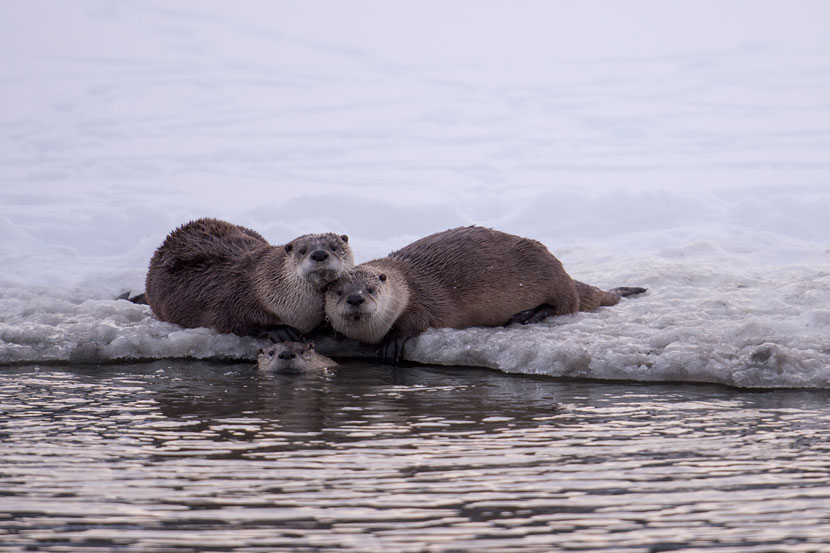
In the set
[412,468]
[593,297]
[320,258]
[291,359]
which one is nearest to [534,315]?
[593,297]

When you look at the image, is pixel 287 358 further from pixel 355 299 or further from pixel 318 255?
pixel 318 255

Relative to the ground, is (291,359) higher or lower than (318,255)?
lower

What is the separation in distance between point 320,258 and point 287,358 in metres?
0.60

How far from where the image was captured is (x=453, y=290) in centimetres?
598

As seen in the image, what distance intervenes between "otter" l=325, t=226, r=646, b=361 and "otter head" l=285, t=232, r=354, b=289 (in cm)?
7

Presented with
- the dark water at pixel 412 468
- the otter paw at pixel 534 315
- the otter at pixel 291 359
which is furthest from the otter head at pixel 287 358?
the otter paw at pixel 534 315

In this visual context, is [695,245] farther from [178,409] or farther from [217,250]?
[178,409]

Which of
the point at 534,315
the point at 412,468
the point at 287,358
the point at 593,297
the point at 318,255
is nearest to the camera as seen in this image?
the point at 412,468

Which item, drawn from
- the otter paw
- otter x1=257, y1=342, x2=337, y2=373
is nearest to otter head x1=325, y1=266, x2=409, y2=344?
otter x1=257, y1=342, x2=337, y2=373

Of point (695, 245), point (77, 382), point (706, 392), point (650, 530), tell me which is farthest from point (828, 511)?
point (695, 245)

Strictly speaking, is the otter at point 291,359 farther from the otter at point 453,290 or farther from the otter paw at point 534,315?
the otter paw at point 534,315

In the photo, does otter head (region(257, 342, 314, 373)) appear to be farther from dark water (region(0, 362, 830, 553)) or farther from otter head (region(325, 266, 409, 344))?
dark water (region(0, 362, 830, 553))

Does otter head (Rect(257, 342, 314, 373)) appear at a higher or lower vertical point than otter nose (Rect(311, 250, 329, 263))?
lower

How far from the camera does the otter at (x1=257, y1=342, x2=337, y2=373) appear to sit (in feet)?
17.2
